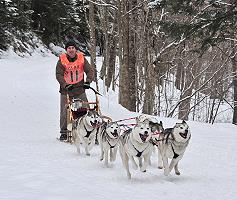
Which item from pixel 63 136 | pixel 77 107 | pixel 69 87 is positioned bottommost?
pixel 63 136

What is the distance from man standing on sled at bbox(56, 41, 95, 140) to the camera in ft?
28.7

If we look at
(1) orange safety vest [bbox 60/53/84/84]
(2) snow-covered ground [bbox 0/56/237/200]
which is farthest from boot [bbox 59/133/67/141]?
(1) orange safety vest [bbox 60/53/84/84]

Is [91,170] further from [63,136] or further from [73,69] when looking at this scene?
[73,69]

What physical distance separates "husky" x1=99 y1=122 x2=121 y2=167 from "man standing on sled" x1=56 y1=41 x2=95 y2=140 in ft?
7.42

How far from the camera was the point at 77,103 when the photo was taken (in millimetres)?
8484

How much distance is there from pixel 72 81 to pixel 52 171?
321 centimetres

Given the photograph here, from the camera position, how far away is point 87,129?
7.34 meters

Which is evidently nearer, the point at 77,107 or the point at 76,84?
the point at 77,107

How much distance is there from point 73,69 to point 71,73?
3.6 inches

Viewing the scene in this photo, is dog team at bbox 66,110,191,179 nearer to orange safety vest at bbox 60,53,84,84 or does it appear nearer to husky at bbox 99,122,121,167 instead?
husky at bbox 99,122,121,167

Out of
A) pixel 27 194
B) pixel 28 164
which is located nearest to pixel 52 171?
pixel 28 164

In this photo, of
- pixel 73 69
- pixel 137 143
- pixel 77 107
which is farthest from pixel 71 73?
pixel 137 143

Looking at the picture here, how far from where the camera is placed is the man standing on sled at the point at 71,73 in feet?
28.7

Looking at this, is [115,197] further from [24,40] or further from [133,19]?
[24,40]
